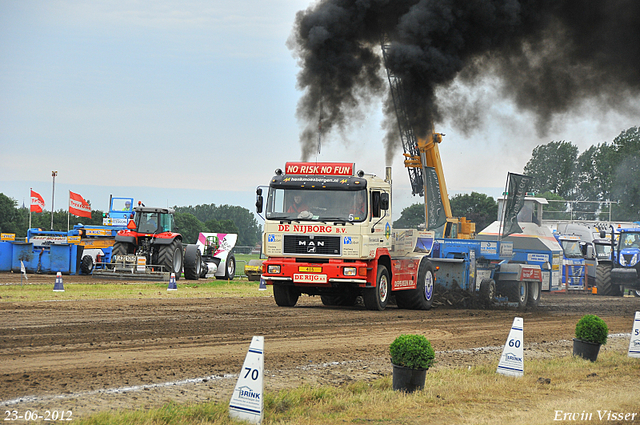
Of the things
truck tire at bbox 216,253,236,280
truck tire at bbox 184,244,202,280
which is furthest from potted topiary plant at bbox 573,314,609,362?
truck tire at bbox 216,253,236,280

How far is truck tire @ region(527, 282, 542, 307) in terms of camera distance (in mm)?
21031

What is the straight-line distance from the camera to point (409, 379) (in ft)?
23.9

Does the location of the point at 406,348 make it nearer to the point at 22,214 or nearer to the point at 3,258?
the point at 3,258

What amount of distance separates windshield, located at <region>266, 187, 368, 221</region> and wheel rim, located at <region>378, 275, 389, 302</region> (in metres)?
1.92

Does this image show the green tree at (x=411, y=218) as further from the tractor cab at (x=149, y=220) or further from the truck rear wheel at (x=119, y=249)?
the truck rear wheel at (x=119, y=249)

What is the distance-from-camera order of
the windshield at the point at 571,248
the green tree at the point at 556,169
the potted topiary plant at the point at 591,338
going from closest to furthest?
the potted topiary plant at the point at 591,338, the windshield at the point at 571,248, the green tree at the point at 556,169

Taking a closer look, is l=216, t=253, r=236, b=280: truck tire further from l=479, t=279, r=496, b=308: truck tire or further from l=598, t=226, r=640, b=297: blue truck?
l=598, t=226, r=640, b=297: blue truck

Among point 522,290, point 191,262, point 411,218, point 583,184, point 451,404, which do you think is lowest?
point 451,404

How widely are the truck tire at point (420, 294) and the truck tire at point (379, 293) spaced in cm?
122

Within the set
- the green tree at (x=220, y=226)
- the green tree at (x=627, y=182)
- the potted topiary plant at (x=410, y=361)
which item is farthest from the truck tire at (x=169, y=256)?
the green tree at (x=220, y=226)

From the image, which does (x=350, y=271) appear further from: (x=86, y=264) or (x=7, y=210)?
(x=7, y=210)

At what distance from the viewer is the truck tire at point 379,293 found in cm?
1582

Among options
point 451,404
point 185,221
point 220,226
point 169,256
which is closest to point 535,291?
point 169,256

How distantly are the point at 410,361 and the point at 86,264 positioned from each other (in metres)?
22.8
